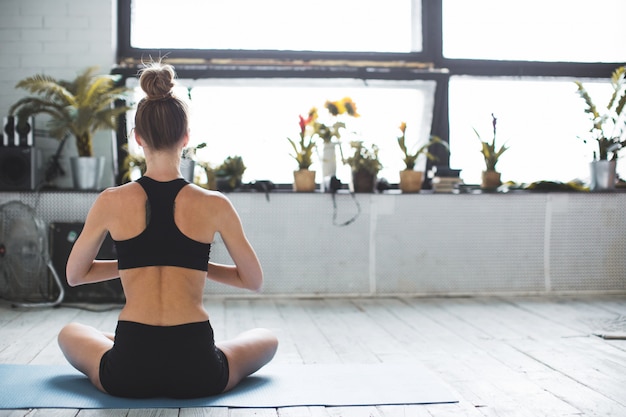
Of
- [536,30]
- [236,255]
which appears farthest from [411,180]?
[236,255]

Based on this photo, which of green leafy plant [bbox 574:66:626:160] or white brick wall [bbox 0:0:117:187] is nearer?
white brick wall [bbox 0:0:117:187]

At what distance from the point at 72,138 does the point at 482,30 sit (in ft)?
10.6

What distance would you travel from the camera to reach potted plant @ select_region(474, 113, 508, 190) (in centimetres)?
495

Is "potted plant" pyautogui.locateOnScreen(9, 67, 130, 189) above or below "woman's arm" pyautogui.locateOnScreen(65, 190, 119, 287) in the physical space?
above

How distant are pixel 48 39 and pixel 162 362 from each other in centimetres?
345

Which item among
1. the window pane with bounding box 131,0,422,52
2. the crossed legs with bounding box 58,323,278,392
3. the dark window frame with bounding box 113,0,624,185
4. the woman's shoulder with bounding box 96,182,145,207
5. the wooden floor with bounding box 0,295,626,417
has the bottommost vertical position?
the wooden floor with bounding box 0,295,626,417

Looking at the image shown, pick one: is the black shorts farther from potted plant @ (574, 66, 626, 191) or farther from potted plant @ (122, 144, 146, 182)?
potted plant @ (574, 66, 626, 191)

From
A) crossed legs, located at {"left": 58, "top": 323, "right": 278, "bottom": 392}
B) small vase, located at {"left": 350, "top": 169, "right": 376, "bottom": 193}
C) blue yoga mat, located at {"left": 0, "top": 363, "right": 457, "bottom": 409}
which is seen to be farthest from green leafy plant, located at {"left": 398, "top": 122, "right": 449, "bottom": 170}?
crossed legs, located at {"left": 58, "top": 323, "right": 278, "bottom": 392}

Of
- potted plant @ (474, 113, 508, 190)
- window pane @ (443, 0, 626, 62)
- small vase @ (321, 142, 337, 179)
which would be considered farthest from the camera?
window pane @ (443, 0, 626, 62)

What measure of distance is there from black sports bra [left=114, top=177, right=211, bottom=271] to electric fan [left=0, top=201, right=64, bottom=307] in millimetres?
2406

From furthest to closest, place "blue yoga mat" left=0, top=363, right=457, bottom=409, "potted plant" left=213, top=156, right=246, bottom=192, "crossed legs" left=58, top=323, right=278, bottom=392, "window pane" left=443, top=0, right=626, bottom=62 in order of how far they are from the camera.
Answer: "window pane" left=443, top=0, right=626, bottom=62, "potted plant" left=213, top=156, right=246, bottom=192, "crossed legs" left=58, top=323, right=278, bottom=392, "blue yoga mat" left=0, top=363, right=457, bottom=409

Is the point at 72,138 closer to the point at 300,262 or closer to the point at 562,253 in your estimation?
the point at 300,262

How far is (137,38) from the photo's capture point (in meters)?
5.09

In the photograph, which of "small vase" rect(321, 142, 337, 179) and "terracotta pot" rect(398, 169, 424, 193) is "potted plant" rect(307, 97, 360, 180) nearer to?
"small vase" rect(321, 142, 337, 179)
